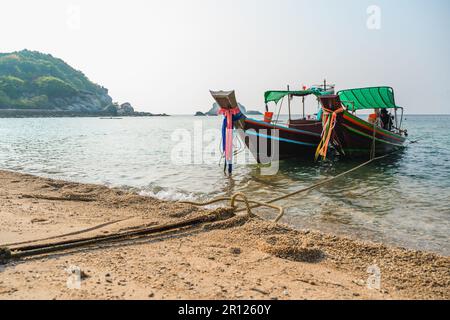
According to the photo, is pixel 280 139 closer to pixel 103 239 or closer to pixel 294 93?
pixel 294 93

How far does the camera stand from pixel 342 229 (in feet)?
20.9

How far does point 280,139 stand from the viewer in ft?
52.7

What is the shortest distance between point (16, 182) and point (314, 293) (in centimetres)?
1011

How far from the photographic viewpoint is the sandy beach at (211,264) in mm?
3260

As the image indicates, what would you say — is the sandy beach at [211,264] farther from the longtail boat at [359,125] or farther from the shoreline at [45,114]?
the shoreline at [45,114]

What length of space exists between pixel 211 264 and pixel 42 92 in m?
147

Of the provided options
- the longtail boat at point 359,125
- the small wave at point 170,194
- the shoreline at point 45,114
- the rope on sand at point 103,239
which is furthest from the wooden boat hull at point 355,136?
the shoreline at point 45,114

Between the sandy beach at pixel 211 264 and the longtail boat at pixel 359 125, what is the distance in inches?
378

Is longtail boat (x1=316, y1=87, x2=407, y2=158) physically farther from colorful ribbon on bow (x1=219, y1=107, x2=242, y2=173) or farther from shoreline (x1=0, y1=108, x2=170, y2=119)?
shoreline (x1=0, y1=108, x2=170, y2=119)

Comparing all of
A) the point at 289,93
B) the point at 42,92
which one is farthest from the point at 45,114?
the point at 289,93

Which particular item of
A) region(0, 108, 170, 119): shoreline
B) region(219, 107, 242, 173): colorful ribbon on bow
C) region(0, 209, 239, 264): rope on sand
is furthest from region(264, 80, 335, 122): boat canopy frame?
region(0, 108, 170, 119): shoreline
